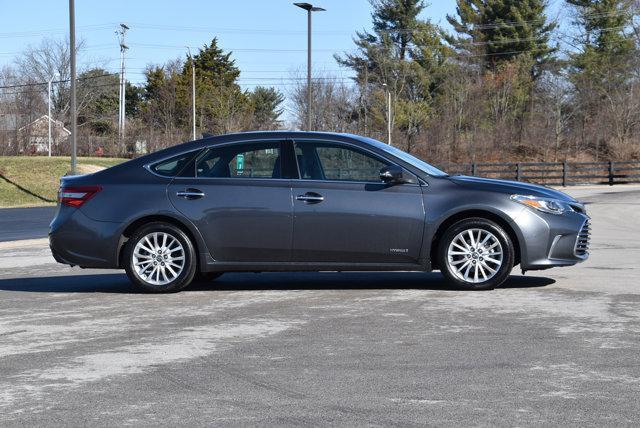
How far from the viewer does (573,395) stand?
564 cm

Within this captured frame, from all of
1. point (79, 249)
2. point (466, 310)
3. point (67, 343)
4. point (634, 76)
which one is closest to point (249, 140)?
point (79, 249)

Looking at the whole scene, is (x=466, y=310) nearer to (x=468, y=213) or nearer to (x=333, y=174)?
(x=468, y=213)

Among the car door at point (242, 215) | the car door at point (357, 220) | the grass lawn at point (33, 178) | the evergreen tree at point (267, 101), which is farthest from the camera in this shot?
the evergreen tree at point (267, 101)

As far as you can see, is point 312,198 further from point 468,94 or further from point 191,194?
point 468,94

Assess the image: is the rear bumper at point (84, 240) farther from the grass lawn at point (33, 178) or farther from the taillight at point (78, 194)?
the grass lawn at point (33, 178)

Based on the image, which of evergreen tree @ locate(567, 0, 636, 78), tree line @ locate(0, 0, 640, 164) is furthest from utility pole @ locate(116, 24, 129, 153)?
evergreen tree @ locate(567, 0, 636, 78)

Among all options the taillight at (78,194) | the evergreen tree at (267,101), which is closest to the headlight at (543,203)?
the taillight at (78,194)

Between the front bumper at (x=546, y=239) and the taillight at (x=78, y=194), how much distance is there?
4.29 metres

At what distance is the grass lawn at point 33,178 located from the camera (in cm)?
4125

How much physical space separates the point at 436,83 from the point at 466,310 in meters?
70.9

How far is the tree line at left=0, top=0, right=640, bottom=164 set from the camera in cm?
6900

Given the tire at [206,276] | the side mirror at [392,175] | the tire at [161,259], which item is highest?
the side mirror at [392,175]

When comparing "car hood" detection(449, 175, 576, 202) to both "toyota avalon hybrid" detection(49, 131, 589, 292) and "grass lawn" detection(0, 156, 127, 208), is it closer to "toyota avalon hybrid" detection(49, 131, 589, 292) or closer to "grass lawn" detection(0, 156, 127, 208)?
"toyota avalon hybrid" detection(49, 131, 589, 292)

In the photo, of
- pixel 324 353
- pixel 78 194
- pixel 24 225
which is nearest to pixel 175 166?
pixel 78 194
